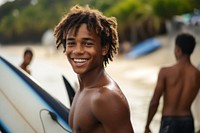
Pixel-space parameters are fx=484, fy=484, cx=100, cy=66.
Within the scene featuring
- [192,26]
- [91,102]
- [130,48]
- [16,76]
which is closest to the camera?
[91,102]

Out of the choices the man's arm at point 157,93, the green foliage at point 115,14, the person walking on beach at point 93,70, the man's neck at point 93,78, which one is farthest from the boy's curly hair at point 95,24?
the man's arm at point 157,93

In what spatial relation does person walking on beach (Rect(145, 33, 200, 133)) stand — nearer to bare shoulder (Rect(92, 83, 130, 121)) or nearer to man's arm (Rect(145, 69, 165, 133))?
man's arm (Rect(145, 69, 165, 133))

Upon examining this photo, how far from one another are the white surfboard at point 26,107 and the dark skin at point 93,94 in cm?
139

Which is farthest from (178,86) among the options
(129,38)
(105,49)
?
(129,38)

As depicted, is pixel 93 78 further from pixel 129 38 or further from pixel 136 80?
pixel 129 38

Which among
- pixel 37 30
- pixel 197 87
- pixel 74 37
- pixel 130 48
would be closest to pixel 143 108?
pixel 197 87

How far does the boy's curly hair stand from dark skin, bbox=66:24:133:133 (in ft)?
0.09

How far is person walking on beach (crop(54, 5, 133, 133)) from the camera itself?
2059 mm

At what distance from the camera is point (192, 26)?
38.3 feet

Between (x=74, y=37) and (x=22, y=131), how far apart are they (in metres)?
1.79

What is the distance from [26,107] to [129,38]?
28.7 meters

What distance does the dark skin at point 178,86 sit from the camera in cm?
395

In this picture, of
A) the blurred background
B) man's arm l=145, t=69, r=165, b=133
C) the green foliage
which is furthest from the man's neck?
man's arm l=145, t=69, r=165, b=133

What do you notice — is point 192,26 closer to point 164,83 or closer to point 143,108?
point 143,108
